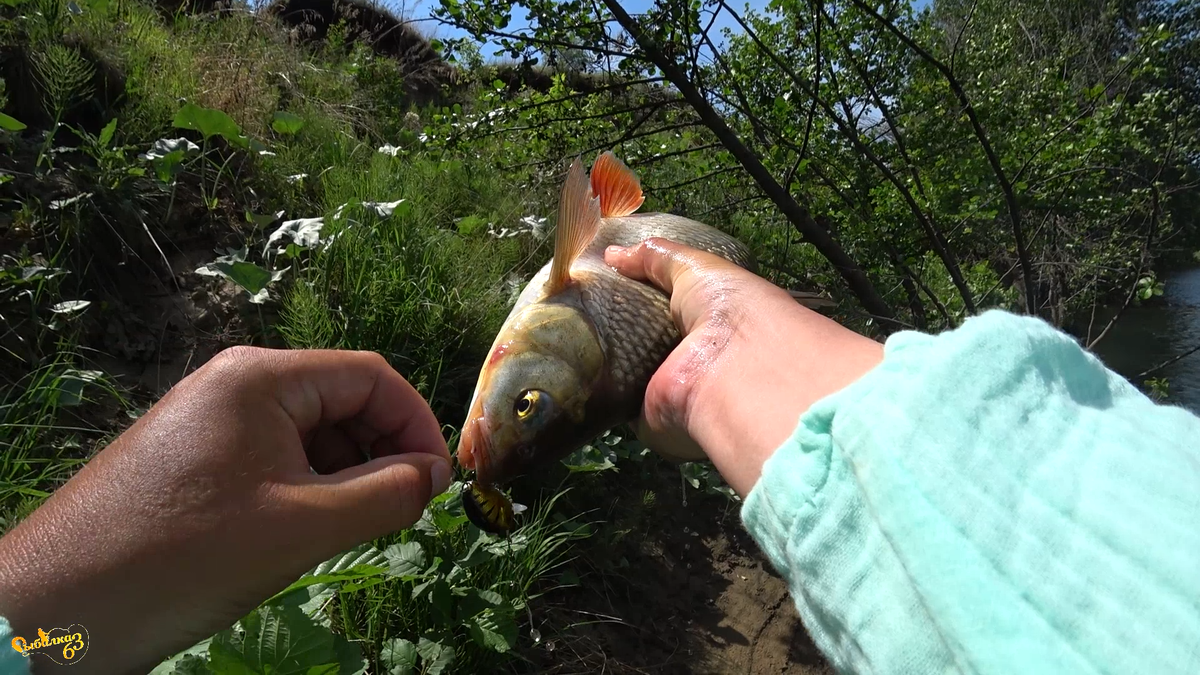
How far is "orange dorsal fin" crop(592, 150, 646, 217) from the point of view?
2984 mm

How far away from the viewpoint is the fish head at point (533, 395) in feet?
6.27

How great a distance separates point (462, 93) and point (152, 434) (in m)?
9.58

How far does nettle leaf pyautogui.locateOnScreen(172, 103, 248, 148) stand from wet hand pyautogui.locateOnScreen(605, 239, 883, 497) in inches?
108

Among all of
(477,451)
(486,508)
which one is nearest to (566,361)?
(477,451)

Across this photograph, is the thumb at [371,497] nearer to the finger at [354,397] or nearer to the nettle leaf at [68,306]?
the finger at [354,397]

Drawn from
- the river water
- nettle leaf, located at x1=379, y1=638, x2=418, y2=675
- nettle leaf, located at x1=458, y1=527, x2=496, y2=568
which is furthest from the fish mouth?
the river water

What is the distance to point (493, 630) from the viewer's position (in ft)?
7.59

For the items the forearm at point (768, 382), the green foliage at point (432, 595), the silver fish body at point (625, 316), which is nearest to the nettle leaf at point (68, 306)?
the green foliage at point (432, 595)

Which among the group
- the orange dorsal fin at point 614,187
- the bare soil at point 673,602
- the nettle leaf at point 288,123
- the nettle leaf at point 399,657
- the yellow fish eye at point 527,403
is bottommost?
the bare soil at point 673,602

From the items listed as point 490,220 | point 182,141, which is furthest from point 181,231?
point 490,220

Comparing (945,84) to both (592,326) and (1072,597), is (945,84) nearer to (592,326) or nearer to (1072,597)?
(592,326)

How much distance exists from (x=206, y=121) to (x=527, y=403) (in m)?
2.86

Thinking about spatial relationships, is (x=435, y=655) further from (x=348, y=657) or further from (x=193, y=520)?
(x=193, y=520)

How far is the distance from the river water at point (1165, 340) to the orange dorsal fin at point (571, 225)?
9.89 m
